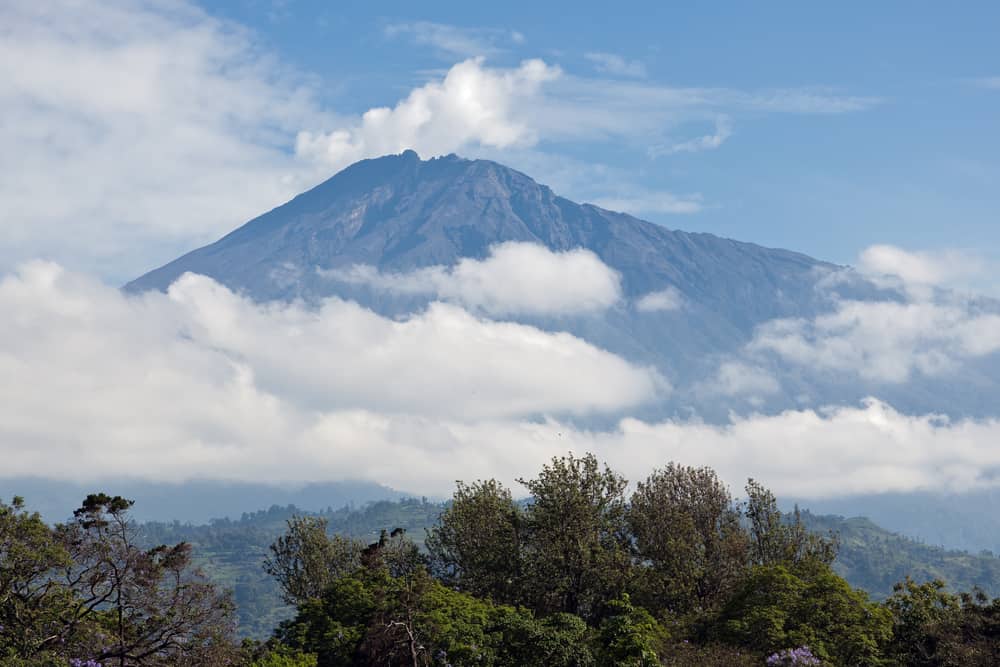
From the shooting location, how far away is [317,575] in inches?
3396

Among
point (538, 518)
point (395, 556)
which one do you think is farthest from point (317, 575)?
point (538, 518)

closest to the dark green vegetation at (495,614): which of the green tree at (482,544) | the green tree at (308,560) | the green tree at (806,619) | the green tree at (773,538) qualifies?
the green tree at (806,619)

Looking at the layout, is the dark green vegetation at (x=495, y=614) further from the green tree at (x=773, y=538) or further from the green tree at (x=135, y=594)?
the green tree at (x=773, y=538)

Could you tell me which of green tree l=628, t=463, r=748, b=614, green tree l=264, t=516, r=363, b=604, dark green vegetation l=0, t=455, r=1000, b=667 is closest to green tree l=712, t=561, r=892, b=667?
dark green vegetation l=0, t=455, r=1000, b=667

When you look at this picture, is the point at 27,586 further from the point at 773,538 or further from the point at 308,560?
the point at 773,538

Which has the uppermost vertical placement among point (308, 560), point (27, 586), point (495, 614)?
point (27, 586)

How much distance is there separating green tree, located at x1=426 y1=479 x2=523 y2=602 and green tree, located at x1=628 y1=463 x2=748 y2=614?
29.9ft

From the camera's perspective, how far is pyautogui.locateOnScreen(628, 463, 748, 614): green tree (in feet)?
214

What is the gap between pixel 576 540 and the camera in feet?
223

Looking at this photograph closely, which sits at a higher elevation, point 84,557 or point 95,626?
point 84,557

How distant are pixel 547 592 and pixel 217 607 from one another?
24.9 metres

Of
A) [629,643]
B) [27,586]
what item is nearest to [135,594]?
[27,586]

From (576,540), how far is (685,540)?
25.9 ft

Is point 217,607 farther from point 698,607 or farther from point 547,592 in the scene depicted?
point 698,607
